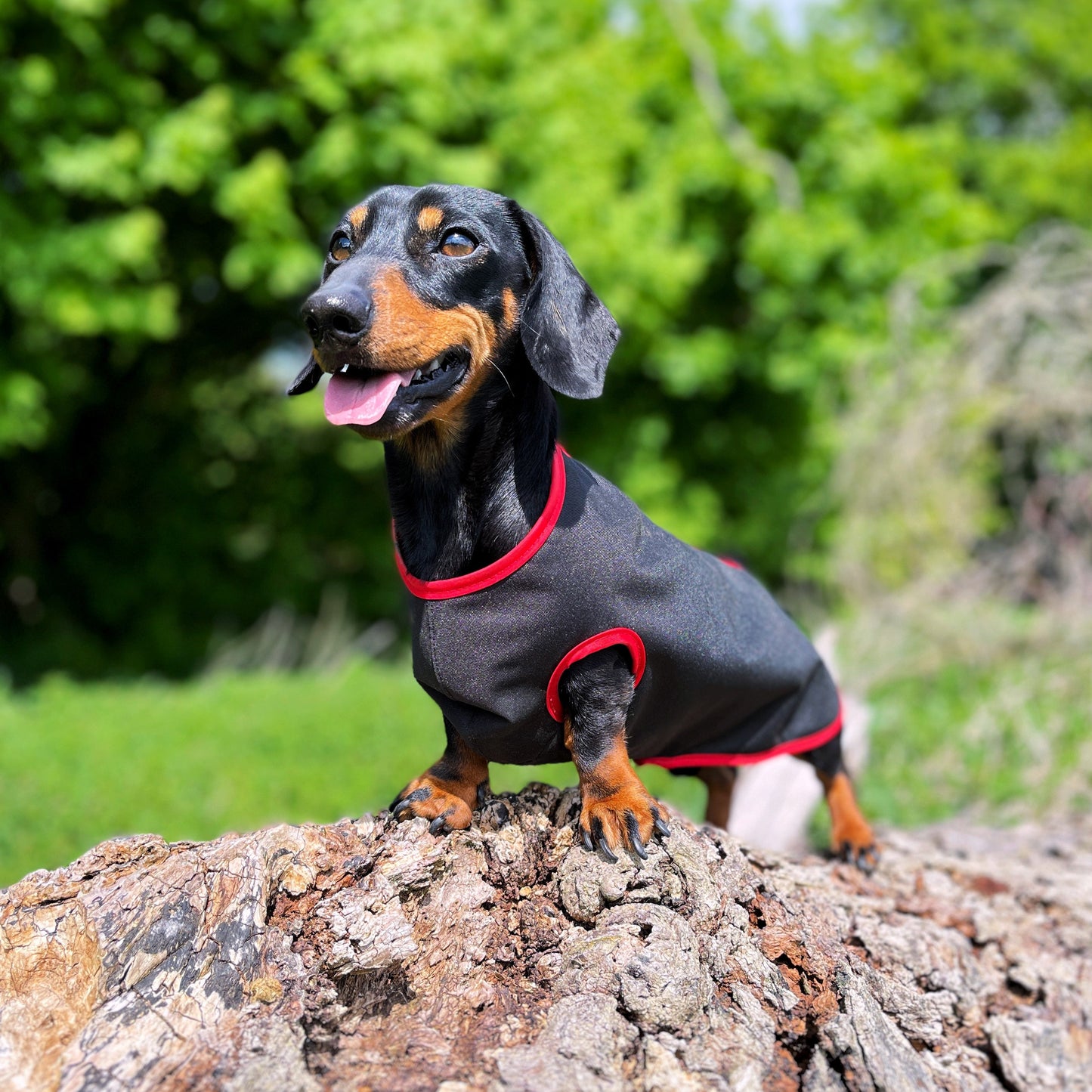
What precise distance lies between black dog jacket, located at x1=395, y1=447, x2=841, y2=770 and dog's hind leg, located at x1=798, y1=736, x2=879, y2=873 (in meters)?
0.67

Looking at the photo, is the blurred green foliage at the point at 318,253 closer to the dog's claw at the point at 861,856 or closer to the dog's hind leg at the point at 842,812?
the dog's hind leg at the point at 842,812

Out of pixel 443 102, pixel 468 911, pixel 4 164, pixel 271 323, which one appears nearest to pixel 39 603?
pixel 271 323

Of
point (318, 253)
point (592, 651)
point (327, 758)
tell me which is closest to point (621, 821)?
point (592, 651)

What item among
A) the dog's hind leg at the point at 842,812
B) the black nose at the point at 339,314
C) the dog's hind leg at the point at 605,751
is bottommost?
the dog's hind leg at the point at 842,812

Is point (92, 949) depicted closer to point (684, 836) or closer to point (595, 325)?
point (684, 836)

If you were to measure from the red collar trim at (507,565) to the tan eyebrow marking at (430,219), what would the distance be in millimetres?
618

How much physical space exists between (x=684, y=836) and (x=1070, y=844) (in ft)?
9.14

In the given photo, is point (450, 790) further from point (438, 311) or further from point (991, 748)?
point (991, 748)

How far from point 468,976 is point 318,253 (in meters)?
7.18

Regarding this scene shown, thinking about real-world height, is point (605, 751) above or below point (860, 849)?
above

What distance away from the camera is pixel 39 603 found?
11227 mm

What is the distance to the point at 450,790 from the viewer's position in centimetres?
263

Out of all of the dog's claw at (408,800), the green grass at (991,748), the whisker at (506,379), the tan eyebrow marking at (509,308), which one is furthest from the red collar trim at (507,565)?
the green grass at (991,748)

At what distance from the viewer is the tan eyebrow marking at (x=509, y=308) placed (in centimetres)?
243
